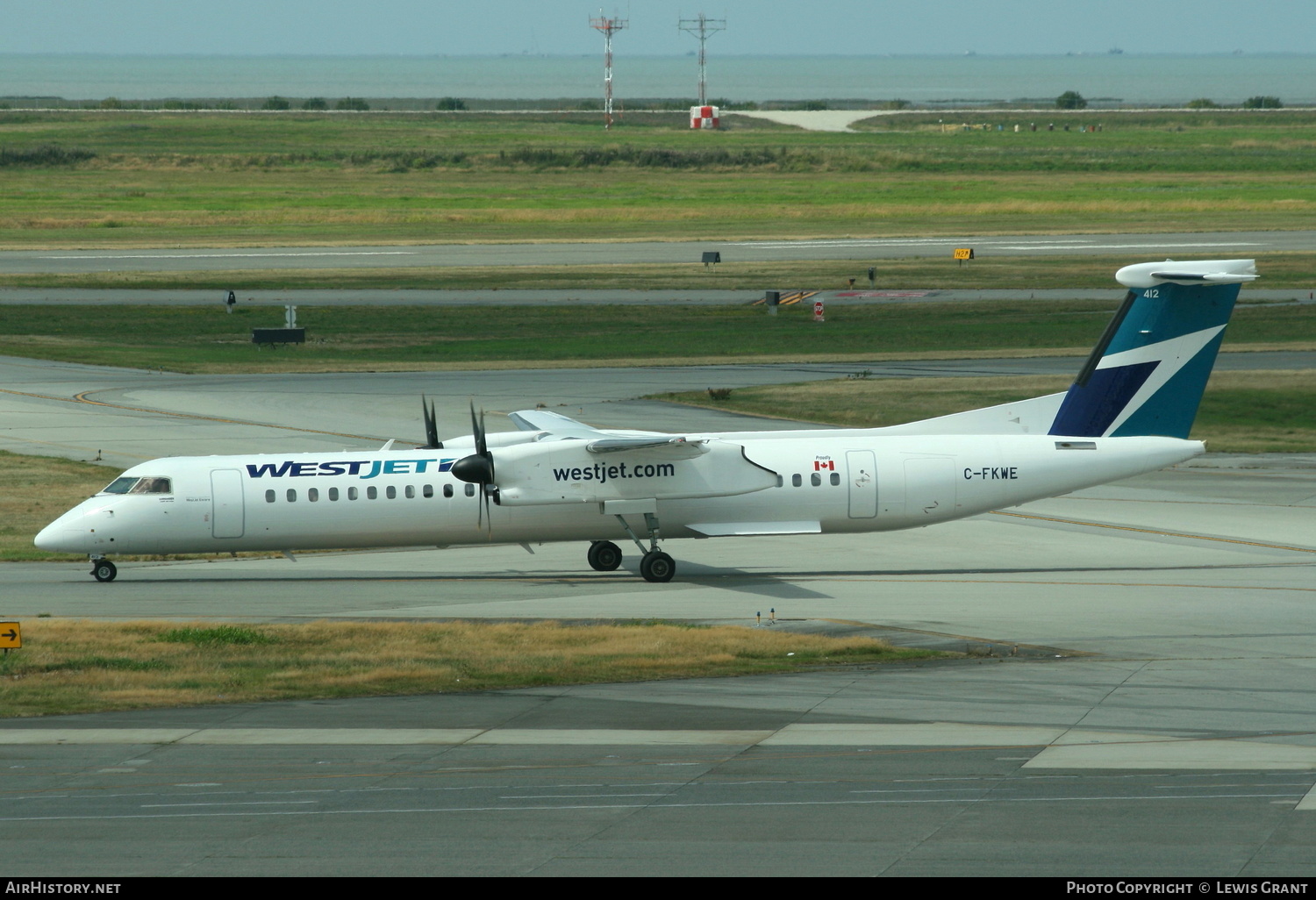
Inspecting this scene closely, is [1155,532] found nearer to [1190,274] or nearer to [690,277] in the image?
[1190,274]

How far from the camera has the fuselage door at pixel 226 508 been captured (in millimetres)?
30844

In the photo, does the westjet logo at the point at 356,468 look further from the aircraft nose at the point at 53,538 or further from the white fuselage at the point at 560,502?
the aircraft nose at the point at 53,538

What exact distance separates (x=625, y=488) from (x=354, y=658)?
8.43m

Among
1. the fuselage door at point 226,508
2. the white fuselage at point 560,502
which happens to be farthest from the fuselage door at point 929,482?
the fuselage door at point 226,508

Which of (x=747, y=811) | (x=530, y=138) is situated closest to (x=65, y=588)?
(x=747, y=811)

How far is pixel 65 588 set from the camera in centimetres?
3041

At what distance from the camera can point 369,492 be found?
30.8 meters

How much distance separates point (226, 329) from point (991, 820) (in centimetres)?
5712

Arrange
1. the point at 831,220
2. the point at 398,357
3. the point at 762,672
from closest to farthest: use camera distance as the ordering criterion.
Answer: the point at 762,672 → the point at 398,357 → the point at 831,220

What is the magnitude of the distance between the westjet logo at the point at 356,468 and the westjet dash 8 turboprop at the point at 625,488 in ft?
0.11

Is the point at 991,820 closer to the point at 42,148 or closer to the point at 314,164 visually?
the point at 314,164

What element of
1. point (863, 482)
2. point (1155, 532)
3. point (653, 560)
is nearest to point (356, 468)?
point (653, 560)

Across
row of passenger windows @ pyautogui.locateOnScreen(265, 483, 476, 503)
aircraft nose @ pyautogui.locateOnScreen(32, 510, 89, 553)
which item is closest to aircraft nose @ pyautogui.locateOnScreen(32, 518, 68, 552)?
aircraft nose @ pyautogui.locateOnScreen(32, 510, 89, 553)

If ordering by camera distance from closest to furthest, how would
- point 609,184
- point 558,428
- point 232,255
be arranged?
point 558,428
point 232,255
point 609,184
